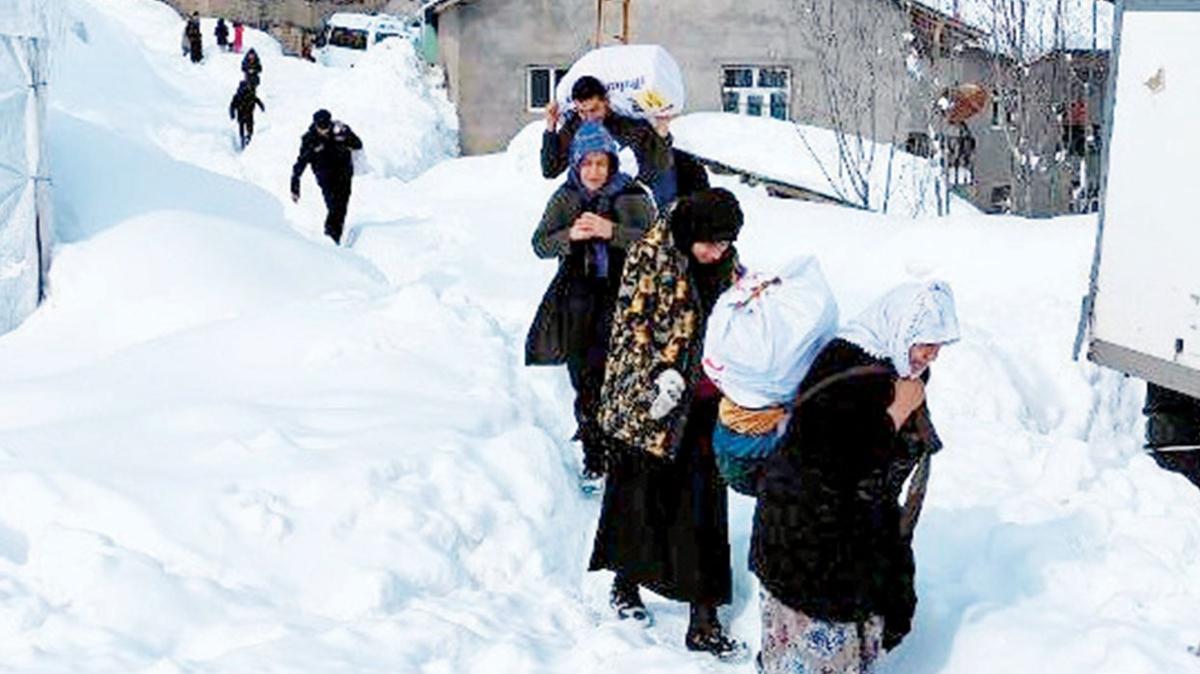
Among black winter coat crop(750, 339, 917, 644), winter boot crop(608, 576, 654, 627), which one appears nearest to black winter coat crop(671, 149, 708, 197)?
winter boot crop(608, 576, 654, 627)

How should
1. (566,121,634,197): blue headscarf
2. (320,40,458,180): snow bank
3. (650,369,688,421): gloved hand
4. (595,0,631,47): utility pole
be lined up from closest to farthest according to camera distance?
(650,369,688,421): gloved hand
(566,121,634,197): blue headscarf
(320,40,458,180): snow bank
(595,0,631,47): utility pole

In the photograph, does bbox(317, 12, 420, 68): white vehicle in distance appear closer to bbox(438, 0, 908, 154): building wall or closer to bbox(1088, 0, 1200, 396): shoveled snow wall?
bbox(438, 0, 908, 154): building wall

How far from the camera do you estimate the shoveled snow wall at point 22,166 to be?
916 cm

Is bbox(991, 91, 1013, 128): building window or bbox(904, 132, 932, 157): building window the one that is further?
bbox(904, 132, 932, 157): building window

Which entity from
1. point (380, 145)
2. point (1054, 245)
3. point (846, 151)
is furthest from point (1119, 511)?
point (380, 145)

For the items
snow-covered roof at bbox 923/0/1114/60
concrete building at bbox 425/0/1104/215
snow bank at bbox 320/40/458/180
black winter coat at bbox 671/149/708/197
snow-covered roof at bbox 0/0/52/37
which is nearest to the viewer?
black winter coat at bbox 671/149/708/197

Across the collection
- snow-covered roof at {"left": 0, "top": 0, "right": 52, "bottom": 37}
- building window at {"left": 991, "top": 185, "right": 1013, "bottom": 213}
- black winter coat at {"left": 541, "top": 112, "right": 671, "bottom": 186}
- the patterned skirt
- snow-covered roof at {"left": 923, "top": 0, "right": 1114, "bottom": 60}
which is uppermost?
snow-covered roof at {"left": 923, "top": 0, "right": 1114, "bottom": 60}

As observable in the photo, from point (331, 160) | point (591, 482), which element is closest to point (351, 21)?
point (331, 160)

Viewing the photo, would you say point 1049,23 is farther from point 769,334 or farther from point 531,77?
point 769,334

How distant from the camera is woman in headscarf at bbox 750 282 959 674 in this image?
371cm

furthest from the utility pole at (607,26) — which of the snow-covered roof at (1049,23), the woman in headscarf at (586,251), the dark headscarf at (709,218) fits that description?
the dark headscarf at (709,218)

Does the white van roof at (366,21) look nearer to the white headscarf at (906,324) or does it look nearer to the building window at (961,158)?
the building window at (961,158)

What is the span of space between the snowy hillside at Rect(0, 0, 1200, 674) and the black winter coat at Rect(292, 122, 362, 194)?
106 inches

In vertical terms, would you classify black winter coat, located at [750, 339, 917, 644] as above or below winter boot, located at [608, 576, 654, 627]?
above
